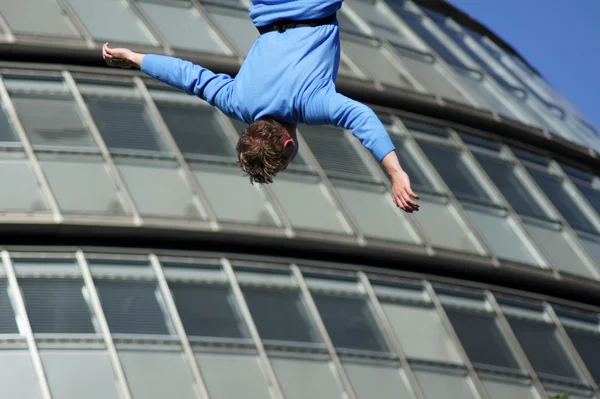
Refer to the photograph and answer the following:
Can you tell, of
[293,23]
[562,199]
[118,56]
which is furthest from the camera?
[562,199]

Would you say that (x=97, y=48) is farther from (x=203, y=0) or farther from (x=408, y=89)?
(x=408, y=89)

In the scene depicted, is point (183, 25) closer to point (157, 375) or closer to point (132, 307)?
point (132, 307)

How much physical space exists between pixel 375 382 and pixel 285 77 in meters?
10.8

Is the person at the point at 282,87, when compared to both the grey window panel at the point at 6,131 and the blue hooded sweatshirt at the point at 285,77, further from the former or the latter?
the grey window panel at the point at 6,131

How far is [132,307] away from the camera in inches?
800

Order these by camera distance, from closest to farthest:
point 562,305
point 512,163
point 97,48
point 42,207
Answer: point 42,207 → point 97,48 → point 562,305 → point 512,163

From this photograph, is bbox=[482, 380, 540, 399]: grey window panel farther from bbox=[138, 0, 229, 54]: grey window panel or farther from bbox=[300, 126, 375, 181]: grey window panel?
bbox=[138, 0, 229, 54]: grey window panel

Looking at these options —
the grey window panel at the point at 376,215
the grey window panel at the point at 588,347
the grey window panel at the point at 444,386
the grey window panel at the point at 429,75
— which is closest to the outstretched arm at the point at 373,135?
the grey window panel at the point at 444,386

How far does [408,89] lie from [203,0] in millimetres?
4418

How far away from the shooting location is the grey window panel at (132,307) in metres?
20.1

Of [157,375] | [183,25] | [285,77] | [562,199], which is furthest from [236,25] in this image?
[285,77]

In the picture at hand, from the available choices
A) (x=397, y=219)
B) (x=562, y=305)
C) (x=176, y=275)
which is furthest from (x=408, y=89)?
(x=176, y=275)

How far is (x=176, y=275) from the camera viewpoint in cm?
2117

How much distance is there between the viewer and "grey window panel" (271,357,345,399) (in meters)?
20.1
